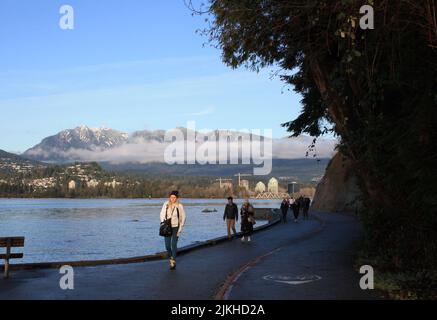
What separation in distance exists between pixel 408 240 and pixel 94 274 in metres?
6.95

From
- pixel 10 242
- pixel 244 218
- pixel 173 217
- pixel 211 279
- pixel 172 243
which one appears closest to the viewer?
pixel 211 279

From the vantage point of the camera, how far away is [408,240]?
12414mm

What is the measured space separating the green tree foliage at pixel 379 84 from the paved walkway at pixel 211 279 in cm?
159

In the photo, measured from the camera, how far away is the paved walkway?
10.3 meters

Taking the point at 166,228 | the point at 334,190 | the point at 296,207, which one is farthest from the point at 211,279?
the point at 334,190

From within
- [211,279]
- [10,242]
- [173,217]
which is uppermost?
[173,217]

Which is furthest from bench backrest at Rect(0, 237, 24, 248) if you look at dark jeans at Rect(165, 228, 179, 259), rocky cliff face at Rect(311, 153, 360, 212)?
rocky cliff face at Rect(311, 153, 360, 212)

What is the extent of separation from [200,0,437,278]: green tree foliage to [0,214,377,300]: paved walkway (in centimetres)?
159

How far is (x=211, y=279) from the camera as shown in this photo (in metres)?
12.3

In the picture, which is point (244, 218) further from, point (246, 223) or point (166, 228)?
point (166, 228)

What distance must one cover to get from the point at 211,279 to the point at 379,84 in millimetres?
5264

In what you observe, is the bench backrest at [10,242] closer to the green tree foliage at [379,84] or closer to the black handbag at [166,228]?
the black handbag at [166,228]
